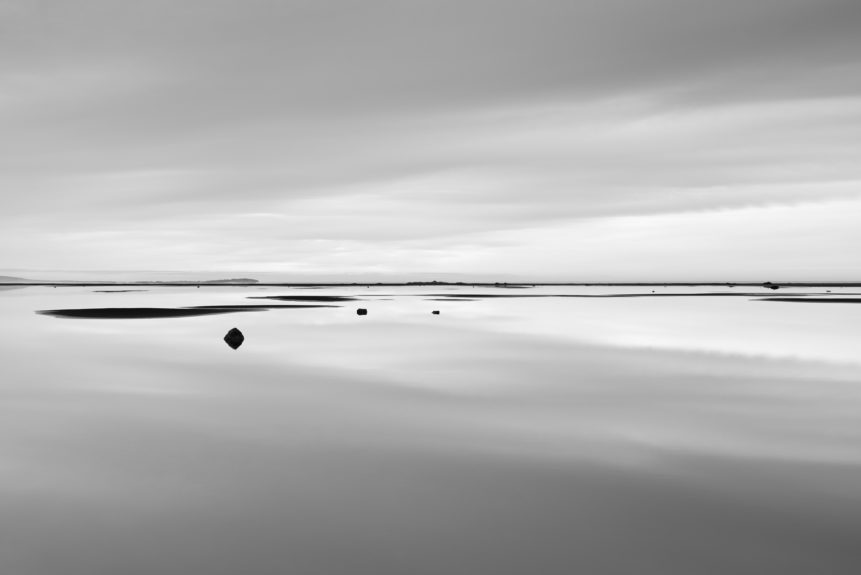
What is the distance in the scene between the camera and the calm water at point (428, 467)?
7777 millimetres

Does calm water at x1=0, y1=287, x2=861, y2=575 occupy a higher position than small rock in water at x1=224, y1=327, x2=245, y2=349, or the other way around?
small rock in water at x1=224, y1=327, x2=245, y2=349

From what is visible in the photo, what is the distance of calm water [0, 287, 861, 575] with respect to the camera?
7777 millimetres

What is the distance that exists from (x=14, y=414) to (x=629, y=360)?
21.4 metres

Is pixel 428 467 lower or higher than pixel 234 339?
lower

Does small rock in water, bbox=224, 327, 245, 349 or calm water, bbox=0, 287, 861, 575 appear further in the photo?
small rock in water, bbox=224, 327, 245, 349

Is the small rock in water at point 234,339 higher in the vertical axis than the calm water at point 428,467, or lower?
higher

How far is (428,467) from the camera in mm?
11469

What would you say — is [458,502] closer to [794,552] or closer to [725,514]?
[725,514]

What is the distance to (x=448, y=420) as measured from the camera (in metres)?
15.4

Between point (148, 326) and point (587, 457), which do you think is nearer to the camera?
point (587, 457)

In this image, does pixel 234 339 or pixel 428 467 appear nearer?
pixel 428 467

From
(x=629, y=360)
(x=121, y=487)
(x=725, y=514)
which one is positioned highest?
(x=629, y=360)

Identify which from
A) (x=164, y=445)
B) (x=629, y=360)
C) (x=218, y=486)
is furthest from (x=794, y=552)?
(x=629, y=360)

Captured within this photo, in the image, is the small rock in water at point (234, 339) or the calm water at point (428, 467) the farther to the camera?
the small rock in water at point (234, 339)
